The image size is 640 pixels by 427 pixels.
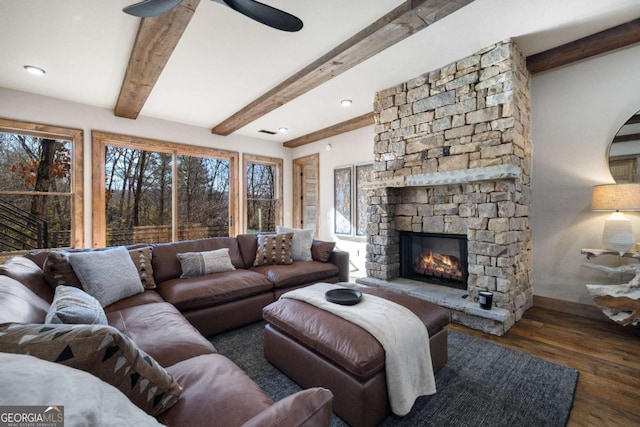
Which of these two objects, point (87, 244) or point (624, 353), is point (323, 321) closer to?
point (624, 353)

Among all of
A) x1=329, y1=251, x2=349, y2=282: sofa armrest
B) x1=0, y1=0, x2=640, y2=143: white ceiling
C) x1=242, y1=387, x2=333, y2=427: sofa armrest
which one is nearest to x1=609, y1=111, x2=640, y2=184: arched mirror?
x1=0, y1=0, x2=640, y2=143: white ceiling

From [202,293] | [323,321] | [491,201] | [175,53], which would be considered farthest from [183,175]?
[491,201]

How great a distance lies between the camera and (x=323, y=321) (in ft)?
5.52

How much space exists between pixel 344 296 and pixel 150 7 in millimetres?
2311

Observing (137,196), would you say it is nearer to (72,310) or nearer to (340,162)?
(340,162)

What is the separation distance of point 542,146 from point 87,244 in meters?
6.00

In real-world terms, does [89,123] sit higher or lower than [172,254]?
higher

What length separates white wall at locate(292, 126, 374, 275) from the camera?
480 cm

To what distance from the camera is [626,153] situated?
2570 millimetres

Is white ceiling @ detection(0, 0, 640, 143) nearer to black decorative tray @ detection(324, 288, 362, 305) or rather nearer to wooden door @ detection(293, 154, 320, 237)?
black decorative tray @ detection(324, 288, 362, 305)

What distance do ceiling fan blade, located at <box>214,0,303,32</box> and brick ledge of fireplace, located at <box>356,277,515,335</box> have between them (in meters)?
2.87

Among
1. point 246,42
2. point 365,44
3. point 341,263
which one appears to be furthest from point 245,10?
point 341,263

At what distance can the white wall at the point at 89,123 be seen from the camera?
3.32 metres

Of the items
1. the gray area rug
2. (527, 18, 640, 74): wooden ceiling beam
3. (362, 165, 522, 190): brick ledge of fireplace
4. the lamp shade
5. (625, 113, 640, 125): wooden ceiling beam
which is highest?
(527, 18, 640, 74): wooden ceiling beam
